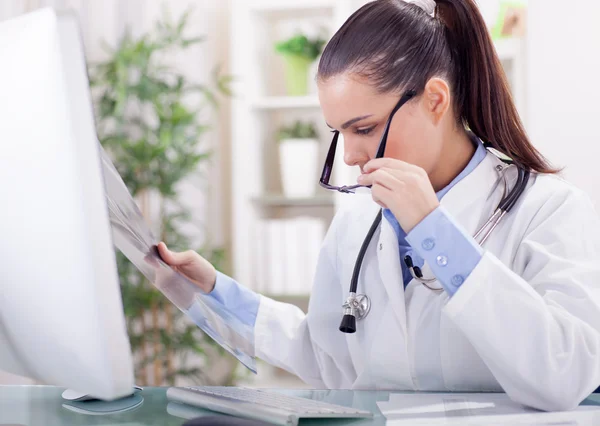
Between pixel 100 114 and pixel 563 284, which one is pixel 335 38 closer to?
pixel 563 284

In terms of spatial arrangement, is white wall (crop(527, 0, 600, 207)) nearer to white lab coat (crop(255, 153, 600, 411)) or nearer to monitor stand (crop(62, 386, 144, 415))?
white lab coat (crop(255, 153, 600, 411))

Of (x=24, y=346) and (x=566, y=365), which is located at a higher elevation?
(x=24, y=346)

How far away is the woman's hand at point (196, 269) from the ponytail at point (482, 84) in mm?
574

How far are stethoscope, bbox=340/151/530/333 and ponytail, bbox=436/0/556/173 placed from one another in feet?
0.14

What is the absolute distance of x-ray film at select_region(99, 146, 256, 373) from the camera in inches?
37.2

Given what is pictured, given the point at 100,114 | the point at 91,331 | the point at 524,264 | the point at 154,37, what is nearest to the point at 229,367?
the point at 100,114

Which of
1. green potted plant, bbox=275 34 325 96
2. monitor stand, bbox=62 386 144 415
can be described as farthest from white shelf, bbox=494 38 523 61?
monitor stand, bbox=62 386 144 415

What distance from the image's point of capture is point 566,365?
889 millimetres

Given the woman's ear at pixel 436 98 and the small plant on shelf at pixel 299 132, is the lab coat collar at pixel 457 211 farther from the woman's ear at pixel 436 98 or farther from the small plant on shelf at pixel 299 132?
the small plant on shelf at pixel 299 132

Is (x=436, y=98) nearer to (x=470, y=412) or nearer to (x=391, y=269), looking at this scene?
(x=391, y=269)

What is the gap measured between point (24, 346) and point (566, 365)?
0.68m

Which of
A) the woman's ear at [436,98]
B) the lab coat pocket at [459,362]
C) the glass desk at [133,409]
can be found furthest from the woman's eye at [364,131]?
the glass desk at [133,409]

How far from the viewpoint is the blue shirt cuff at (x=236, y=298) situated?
4.39 ft

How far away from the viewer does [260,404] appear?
2.72ft
